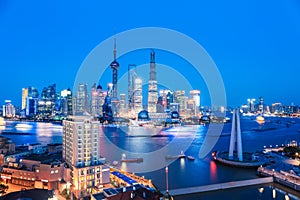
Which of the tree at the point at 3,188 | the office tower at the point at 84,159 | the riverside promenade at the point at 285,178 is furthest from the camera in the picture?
the riverside promenade at the point at 285,178

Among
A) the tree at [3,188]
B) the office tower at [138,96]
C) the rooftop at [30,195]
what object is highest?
the office tower at [138,96]

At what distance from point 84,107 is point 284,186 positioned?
35543mm

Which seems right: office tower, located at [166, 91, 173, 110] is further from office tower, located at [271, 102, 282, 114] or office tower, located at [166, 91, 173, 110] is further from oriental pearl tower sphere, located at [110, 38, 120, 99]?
office tower, located at [271, 102, 282, 114]

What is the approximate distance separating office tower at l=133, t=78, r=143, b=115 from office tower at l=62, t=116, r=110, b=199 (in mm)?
32758

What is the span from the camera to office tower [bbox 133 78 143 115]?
39753mm

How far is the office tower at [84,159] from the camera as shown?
16.0ft

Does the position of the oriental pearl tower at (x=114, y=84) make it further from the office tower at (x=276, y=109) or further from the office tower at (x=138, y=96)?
the office tower at (x=276, y=109)

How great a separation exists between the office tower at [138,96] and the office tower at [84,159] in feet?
107

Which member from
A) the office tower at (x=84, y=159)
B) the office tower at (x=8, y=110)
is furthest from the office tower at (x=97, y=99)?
the office tower at (x=84, y=159)

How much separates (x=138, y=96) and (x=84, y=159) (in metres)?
36.4

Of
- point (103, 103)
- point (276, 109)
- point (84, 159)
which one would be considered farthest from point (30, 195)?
point (276, 109)

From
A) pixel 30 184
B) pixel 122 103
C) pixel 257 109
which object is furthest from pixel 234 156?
pixel 257 109

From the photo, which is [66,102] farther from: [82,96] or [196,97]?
[196,97]

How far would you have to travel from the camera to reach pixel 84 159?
5.16 meters
